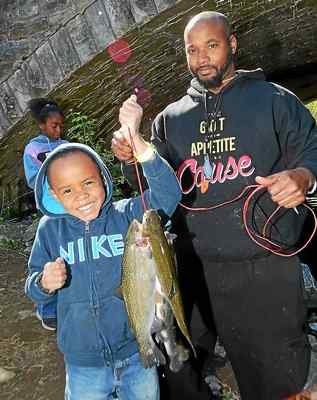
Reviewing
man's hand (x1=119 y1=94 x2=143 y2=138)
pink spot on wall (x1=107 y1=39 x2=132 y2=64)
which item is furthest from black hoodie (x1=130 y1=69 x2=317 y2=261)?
pink spot on wall (x1=107 y1=39 x2=132 y2=64)

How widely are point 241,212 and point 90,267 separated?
846 millimetres

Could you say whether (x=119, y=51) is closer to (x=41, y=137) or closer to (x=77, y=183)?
(x=41, y=137)

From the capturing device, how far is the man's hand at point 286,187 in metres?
2.33

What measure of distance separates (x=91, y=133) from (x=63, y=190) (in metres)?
4.50

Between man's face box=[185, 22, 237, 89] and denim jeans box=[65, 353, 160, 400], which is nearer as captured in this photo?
denim jeans box=[65, 353, 160, 400]

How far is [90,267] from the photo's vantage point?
97.9 inches

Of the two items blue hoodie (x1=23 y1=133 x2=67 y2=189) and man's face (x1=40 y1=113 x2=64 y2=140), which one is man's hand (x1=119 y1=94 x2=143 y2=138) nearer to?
blue hoodie (x1=23 y1=133 x2=67 y2=189)

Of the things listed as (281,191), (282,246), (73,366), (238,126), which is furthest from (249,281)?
(73,366)

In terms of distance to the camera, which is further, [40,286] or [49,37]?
[49,37]

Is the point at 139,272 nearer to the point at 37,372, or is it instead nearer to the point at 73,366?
the point at 73,366

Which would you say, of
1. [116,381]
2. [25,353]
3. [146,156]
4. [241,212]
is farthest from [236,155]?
[25,353]

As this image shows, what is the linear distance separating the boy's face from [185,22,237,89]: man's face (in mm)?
860

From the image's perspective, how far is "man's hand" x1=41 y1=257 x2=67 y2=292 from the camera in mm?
2275

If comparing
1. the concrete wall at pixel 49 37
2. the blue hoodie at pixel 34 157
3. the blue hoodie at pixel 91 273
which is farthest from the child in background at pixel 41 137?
the blue hoodie at pixel 91 273
